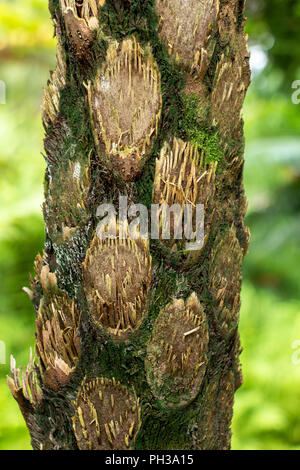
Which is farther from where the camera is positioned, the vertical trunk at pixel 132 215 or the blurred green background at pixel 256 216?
the blurred green background at pixel 256 216

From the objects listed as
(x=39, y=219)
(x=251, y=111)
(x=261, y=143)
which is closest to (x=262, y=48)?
(x=251, y=111)

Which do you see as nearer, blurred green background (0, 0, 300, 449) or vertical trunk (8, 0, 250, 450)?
vertical trunk (8, 0, 250, 450)

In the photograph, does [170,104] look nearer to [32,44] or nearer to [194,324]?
[194,324]

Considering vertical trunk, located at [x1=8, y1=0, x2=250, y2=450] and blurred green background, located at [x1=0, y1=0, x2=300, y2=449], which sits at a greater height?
blurred green background, located at [x1=0, y1=0, x2=300, y2=449]

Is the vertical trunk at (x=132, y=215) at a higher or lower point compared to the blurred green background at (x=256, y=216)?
lower
